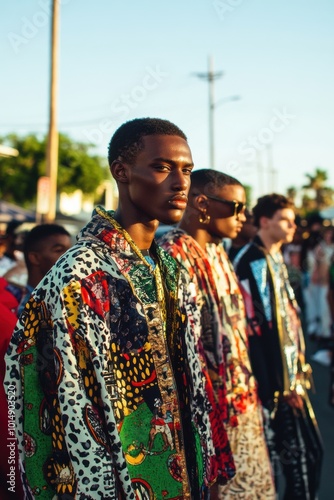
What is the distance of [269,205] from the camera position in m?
4.11

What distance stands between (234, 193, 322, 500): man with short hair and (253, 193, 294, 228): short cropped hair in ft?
1.22

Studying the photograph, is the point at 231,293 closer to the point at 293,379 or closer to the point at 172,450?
the point at 293,379

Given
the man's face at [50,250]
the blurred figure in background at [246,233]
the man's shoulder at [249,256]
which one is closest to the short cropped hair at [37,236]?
the man's face at [50,250]

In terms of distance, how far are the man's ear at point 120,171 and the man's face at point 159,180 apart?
0.05ft

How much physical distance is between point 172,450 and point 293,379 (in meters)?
2.10

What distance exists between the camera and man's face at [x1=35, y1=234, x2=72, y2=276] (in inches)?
135

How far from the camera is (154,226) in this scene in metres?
2.05

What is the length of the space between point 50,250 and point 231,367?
130cm

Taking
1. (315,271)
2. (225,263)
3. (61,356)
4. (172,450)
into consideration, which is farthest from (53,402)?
(315,271)

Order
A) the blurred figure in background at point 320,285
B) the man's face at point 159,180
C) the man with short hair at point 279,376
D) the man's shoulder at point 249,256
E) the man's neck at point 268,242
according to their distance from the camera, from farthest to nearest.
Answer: the blurred figure in background at point 320,285
the man's neck at point 268,242
the man's shoulder at point 249,256
the man with short hair at point 279,376
the man's face at point 159,180

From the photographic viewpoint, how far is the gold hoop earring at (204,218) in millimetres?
3113

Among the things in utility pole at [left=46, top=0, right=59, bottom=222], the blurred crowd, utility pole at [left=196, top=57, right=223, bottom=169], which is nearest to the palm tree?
utility pole at [left=196, top=57, right=223, bottom=169]

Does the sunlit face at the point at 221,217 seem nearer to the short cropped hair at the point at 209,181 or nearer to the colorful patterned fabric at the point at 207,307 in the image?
the short cropped hair at the point at 209,181

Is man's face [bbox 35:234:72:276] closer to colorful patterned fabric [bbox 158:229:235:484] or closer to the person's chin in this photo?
colorful patterned fabric [bbox 158:229:235:484]
